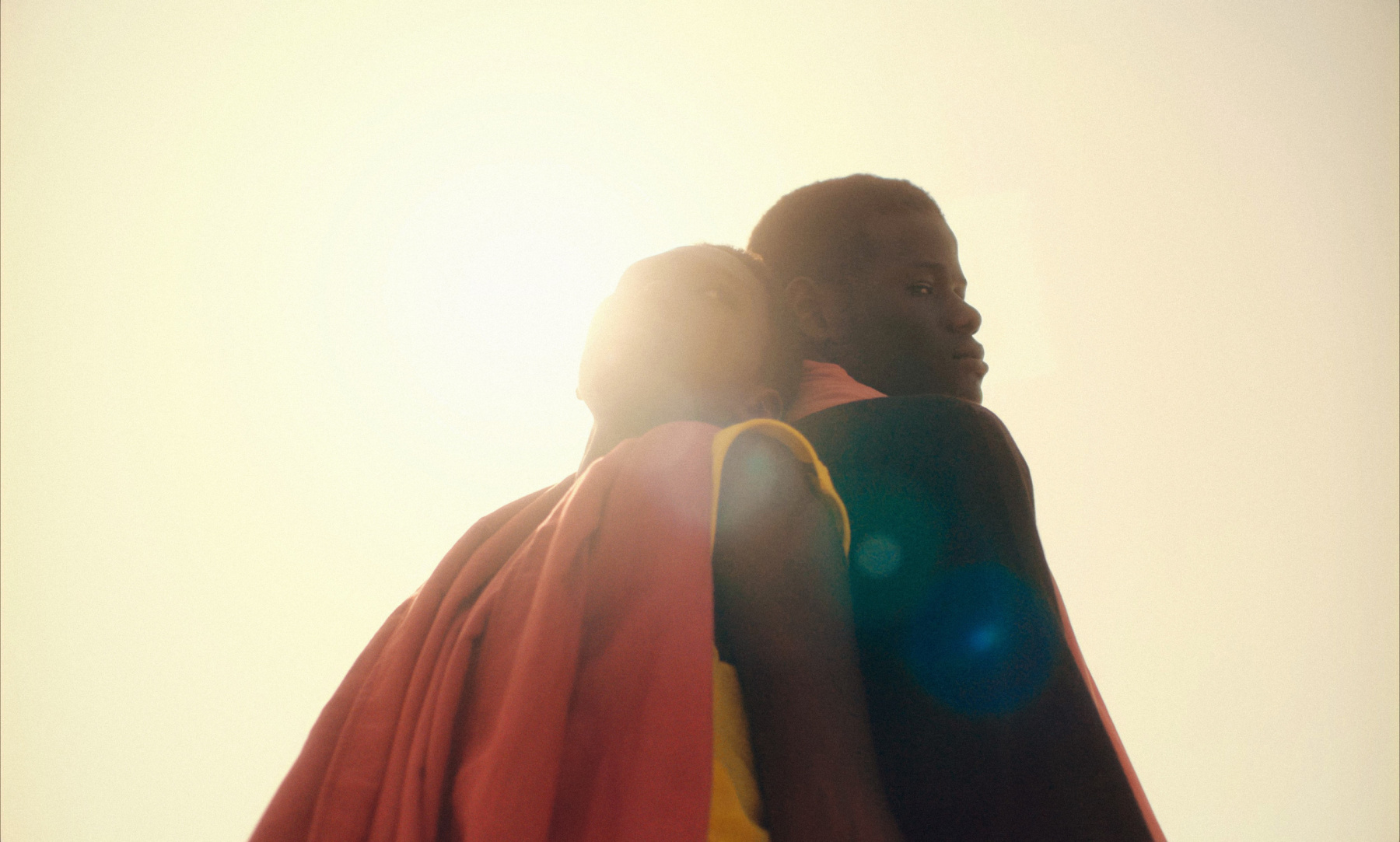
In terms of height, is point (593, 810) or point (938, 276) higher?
point (938, 276)

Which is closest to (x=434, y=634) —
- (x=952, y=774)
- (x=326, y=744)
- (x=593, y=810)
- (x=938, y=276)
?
(x=326, y=744)

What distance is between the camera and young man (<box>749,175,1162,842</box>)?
0.75 m

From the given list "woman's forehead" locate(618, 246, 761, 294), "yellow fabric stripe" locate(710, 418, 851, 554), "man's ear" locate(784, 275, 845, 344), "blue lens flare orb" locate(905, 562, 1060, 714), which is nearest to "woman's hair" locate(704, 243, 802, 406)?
"man's ear" locate(784, 275, 845, 344)

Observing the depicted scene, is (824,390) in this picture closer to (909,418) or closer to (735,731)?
(909,418)

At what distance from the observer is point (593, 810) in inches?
26.1

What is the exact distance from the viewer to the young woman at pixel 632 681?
65 cm

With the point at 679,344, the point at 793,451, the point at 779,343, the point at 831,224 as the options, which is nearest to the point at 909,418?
the point at 793,451

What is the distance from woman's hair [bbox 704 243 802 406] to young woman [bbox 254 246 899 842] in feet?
1.57

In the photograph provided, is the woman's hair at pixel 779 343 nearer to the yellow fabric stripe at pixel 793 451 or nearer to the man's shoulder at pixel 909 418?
the man's shoulder at pixel 909 418

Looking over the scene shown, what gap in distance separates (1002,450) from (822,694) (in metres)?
0.44

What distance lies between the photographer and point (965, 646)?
85 centimetres

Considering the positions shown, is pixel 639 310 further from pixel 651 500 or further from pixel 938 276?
pixel 938 276

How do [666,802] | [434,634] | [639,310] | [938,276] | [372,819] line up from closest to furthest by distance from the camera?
[666,802] → [372,819] → [434,634] → [639,310] → [938,276]

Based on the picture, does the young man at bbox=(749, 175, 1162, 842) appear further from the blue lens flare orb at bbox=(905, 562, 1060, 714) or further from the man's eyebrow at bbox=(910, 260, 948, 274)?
the man's eyebrow at bbox=(910, 260, 948, 274)
